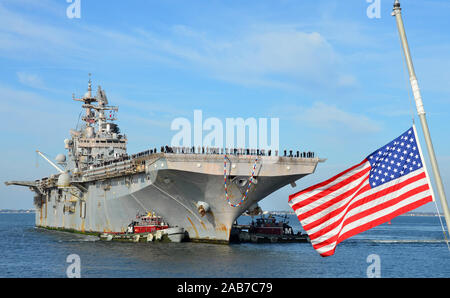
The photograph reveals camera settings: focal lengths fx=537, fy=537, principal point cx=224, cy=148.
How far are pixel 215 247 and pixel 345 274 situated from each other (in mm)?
10918

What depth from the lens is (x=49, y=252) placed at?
3741cm

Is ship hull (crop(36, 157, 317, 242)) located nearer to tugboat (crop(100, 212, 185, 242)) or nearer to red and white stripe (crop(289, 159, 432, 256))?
tugboat (crop(100, 212, 185, 242))

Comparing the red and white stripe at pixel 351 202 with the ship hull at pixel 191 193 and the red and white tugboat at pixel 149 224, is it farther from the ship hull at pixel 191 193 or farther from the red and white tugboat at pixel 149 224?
the red and white tugboat at pixel 149 224

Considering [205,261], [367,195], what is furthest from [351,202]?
[205,261]

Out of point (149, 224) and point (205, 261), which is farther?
point (149, 224)

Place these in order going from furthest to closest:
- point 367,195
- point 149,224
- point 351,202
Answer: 1. point 149,224
2. point 351,202
3. point 367,195

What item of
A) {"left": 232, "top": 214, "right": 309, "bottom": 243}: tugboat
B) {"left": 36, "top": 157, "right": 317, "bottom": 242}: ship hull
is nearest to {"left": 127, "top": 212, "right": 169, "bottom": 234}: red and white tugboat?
{"left": 36, "top": 157, "right": 317, "bottom": 242}: ship hull

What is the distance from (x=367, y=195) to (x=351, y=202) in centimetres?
36

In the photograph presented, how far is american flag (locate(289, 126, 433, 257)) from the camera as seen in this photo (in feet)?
31.1

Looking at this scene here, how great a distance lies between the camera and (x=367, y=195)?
10055 mm

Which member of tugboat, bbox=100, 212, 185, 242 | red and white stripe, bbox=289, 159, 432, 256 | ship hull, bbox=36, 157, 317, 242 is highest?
ship hull, bbox=36, 157, 317, 242

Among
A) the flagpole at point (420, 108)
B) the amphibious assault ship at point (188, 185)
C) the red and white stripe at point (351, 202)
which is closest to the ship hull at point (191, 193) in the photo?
the amphibious assault ship at point (188, 185)

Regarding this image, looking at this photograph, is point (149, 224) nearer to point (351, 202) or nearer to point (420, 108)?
point (351, 202)
